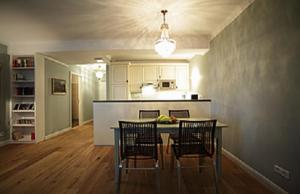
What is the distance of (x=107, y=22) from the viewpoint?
12.7ft

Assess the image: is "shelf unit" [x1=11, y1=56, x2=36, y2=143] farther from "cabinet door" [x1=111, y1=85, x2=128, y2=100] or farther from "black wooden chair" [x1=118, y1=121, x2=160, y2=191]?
"black wooden chair" [x1=118, y1=121, x2=160, y2=191]

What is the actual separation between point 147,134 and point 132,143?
0.78 ft

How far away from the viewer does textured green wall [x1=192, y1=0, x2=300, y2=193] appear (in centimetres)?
220

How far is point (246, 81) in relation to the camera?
10.6 feet

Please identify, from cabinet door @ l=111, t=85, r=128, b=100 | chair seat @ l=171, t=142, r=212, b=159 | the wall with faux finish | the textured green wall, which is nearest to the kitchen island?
the textured green wall

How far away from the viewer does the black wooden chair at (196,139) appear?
2.55m

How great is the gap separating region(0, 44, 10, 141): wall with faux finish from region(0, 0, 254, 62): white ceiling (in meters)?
0.35

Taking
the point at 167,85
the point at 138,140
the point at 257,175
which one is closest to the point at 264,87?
the point at 257,175

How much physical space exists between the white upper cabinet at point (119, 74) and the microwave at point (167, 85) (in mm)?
1128

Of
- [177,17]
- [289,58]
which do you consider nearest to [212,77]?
[177,17]

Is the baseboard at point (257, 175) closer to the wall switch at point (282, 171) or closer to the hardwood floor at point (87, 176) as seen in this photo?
the hardwood floor at point (87, 176)

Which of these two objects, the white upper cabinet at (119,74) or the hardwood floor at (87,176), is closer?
the hardwood floor at (87,176)

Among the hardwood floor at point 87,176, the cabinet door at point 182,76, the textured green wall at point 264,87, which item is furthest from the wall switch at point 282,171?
the cabinet door at point 182,76

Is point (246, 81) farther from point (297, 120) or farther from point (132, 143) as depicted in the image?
point (132, 143)
